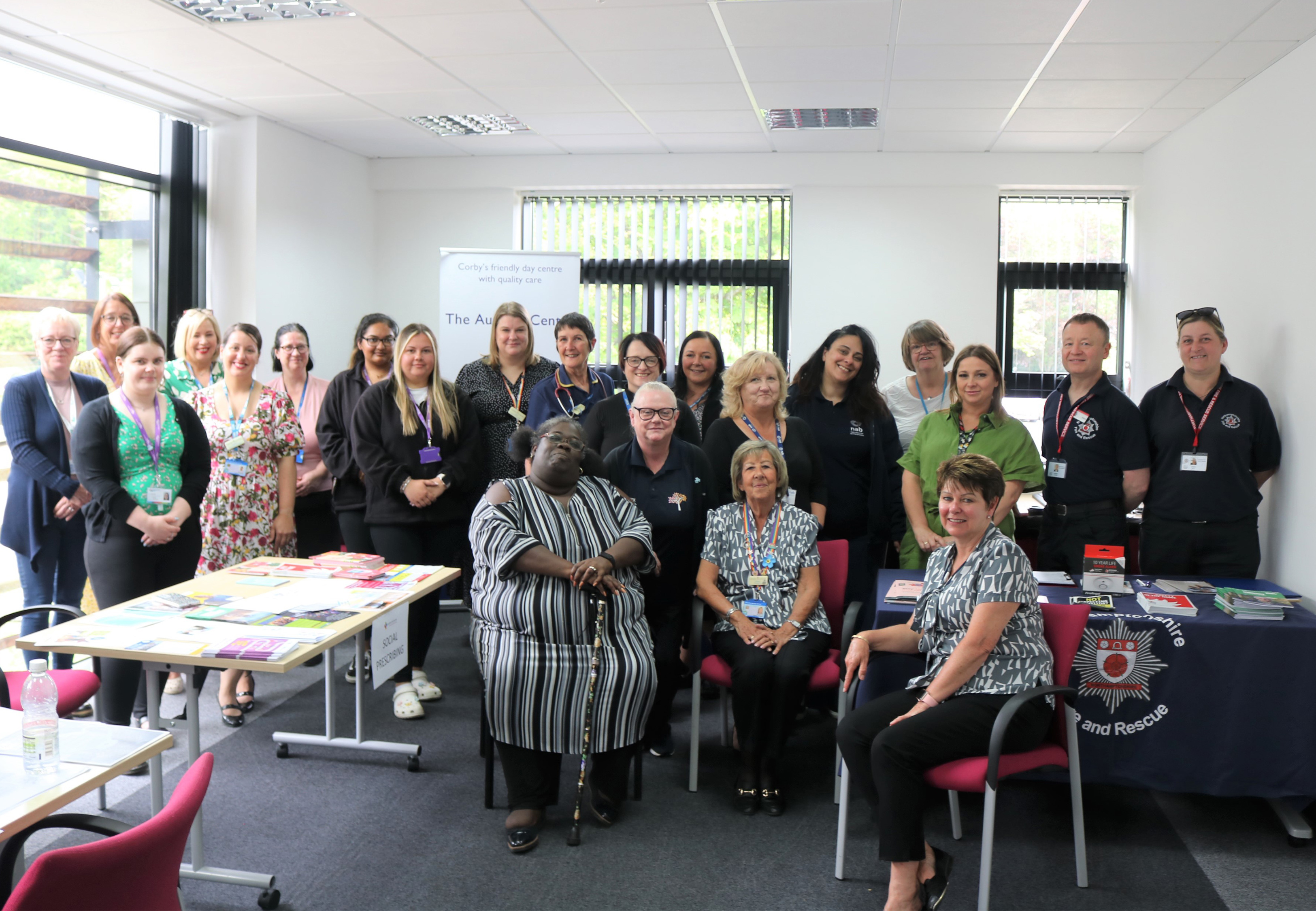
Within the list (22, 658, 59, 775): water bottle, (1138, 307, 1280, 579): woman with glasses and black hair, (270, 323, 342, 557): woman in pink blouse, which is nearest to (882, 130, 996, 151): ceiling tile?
(1138, 307, 1280, 579): woman with glasses and black hair

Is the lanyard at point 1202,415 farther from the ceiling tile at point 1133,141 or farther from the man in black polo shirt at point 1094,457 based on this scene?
the ceiling tile at point 1133,141

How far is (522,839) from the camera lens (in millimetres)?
2766

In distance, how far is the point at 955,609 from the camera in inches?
103

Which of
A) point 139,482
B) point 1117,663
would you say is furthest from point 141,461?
point 1117,663

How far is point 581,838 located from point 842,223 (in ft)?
17.1

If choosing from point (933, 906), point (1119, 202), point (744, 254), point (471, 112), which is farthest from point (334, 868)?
point (1119, 202)

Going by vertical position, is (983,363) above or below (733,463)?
above

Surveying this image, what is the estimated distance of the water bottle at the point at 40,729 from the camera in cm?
168

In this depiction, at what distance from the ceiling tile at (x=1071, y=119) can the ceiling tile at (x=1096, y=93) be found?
0.25 feet

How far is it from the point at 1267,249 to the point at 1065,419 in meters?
1.48

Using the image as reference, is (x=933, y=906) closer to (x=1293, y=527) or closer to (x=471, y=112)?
(x=1293, y=527)

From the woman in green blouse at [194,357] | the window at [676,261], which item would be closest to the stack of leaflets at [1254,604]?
the woman in green blouse at [194,357]

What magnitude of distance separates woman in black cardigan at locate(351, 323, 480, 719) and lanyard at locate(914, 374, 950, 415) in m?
2.08

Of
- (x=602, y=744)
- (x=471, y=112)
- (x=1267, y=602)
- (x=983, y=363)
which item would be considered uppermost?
(x=471, y=112)
